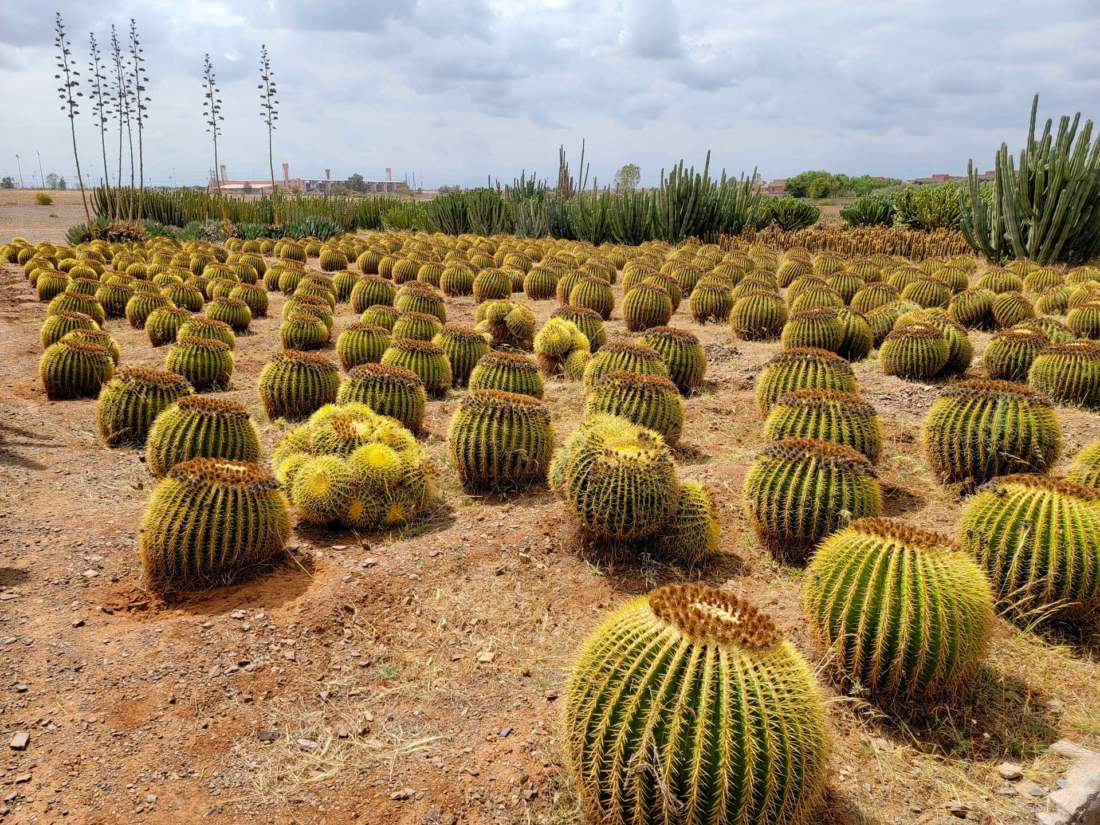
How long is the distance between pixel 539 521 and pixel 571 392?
3.69 m

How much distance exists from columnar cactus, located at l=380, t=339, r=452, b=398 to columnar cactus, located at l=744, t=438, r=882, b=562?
187 inches

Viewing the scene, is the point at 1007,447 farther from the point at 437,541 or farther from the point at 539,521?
the point at 437,541

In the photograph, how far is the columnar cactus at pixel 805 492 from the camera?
5.01 meters

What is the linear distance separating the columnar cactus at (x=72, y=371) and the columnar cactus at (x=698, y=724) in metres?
8.65

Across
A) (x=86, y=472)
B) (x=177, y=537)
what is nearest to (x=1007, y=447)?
(x=177, y=537)

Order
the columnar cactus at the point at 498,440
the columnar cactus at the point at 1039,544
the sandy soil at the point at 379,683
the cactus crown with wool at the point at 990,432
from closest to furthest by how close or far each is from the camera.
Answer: the sandy soil at the point at 379,683, the columnar cactus at the point at 1039,544, the cactus crown with wool at the point at 990,432, the columnar cactus at the point at 498,440

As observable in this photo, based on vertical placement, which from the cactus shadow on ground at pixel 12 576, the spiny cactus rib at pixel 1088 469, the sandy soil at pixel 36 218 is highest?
the sandy soil at pixel 36 218

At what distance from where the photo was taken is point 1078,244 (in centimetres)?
1772

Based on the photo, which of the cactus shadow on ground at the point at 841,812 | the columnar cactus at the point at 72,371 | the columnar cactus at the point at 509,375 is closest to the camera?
the cactus shadow on ground at the point at 841,812

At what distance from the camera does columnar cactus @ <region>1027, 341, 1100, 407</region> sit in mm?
8102

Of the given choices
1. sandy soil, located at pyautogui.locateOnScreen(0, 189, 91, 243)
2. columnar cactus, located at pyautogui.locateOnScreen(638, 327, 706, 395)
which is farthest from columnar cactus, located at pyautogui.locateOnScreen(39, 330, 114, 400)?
sandy soil, located at pyautogui.locateOnScreen(0, 189, 91, 243)

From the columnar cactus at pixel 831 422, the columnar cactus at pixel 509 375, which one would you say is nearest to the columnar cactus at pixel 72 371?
the columnar cactus at pixel 509 375

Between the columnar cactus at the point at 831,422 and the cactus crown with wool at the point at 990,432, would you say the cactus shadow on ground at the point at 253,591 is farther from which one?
the cactus crown with wool at the point at 990,432

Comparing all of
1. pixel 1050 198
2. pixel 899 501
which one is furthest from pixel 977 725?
pixel 1050 198
